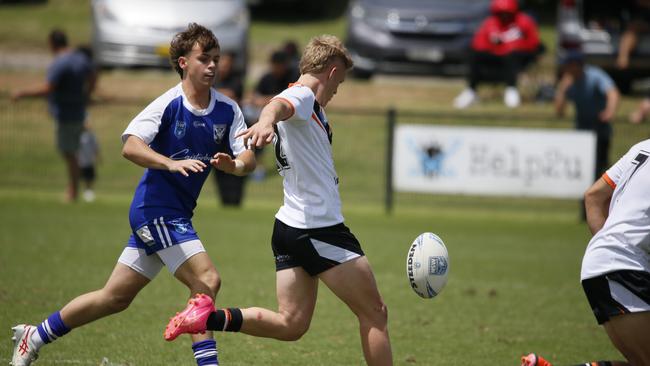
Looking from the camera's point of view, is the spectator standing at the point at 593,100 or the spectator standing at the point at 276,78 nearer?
the spectator standing at the point at 593,100

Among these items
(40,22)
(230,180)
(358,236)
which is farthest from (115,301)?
(40,22)

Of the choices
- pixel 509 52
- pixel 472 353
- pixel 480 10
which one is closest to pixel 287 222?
pixel 472 353

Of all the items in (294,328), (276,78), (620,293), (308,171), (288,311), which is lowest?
(276,78)

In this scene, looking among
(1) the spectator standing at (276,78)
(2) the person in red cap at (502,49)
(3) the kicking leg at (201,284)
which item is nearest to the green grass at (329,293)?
(3) the kicking leg at (201,284)

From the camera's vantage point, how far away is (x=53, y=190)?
17203mm

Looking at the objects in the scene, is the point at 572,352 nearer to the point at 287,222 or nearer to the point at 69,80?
the point at 287,222

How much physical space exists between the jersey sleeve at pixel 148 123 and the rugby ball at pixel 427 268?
166 cm

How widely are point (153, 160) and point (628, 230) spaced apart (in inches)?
99.9

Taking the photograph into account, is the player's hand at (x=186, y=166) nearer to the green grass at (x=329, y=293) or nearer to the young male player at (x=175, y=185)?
the young male player at (x=175, y=185)

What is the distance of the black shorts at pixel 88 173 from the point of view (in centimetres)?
1644

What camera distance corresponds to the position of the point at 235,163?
559 cm

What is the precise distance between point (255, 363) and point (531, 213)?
10661 mm

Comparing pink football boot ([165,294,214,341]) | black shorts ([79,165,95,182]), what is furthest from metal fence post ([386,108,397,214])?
pink football boot ([165,294,214,341])

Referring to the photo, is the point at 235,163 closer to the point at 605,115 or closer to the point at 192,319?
the point at 192,319
